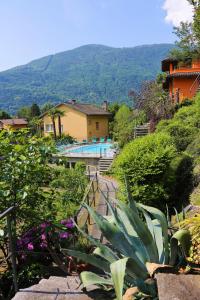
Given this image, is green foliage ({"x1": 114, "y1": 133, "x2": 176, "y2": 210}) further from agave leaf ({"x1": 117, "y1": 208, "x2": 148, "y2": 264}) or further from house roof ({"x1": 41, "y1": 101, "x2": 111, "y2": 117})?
house roof ({"x1": 41, "y1": 101, "x2": 111, "y2": 117})

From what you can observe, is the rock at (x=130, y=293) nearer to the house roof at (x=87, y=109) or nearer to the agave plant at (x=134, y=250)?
the agave plant at (x=134, y=250)

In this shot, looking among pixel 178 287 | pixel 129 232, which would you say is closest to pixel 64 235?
pixel 129 232

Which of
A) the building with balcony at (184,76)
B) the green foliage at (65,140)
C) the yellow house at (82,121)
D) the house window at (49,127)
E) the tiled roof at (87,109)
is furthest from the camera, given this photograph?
the house window at (49,127)

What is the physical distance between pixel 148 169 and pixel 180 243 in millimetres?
7665

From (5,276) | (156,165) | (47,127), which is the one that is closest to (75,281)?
(5,276)

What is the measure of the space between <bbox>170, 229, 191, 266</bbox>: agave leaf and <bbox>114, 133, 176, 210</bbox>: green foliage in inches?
292

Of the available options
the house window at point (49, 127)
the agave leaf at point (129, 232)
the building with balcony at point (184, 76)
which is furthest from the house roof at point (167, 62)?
the agave leaf at point (129, 232)

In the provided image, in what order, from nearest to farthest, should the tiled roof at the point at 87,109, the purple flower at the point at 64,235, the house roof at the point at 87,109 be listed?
the purple flower at the point at 64,235, the house roof at the point at 87,109, the tiled roof at the point at 87,109

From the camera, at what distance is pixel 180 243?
265cm

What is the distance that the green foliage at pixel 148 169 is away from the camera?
10.2 metres

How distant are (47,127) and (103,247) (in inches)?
2196

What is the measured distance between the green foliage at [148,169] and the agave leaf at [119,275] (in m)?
7.79

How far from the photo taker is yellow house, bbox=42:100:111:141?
5338 cm

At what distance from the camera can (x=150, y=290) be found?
8.38 ft
